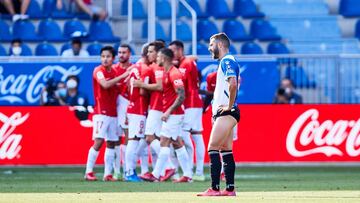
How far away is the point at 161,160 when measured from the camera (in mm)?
18891

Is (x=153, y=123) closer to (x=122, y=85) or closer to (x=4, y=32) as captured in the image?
(x=122, y=85)

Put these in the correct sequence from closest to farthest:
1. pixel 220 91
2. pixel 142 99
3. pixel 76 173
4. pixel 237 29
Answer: pixel 220 91 < pixel 142 99 < pixel 76 173 < pixel 237 29

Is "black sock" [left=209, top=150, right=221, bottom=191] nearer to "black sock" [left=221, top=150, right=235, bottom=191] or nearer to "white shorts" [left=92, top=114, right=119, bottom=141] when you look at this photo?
"black sock" [left=221, top=150, right=235, bottom=191]

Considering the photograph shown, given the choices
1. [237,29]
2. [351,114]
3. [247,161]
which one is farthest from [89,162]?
[237,29]

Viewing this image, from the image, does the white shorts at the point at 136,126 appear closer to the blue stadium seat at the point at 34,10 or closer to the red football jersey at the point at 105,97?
the red football jersey at the point at 105,97

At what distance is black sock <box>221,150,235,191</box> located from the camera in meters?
14.8

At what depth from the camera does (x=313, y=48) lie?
2791 cm

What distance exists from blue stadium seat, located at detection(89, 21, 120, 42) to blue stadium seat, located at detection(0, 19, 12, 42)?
1.88 meters

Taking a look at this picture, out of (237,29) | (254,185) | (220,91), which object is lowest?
(254,185)

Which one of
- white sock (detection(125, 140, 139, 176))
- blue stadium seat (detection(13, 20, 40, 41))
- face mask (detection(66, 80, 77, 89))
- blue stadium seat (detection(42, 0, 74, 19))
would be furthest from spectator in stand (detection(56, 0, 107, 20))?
white sock (detection(125, 140, 139, 176))

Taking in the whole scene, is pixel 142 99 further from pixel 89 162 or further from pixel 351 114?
pixel 351 114

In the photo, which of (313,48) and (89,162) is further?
(313,48)

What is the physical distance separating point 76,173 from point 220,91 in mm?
7946

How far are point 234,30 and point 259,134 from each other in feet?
15.8
